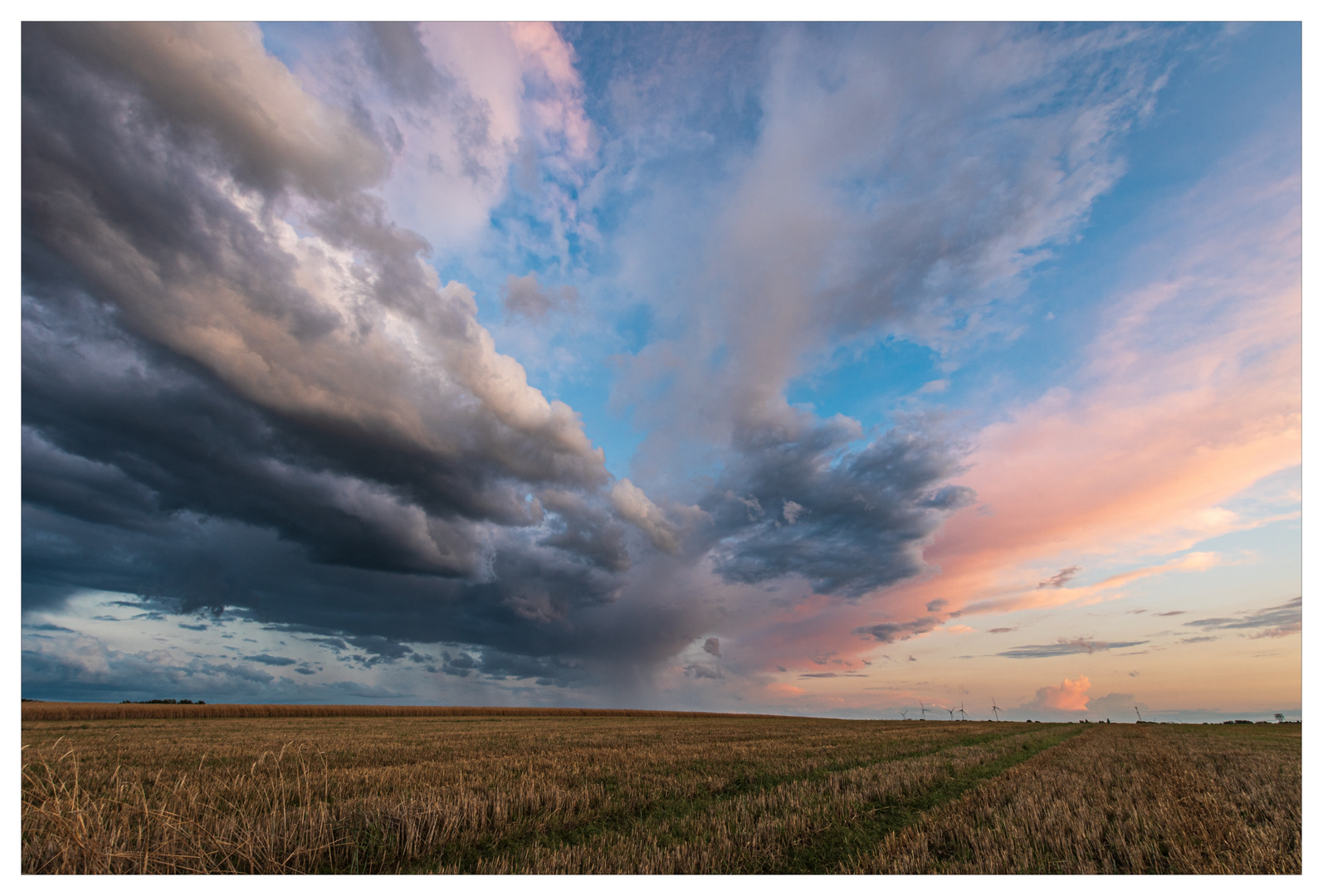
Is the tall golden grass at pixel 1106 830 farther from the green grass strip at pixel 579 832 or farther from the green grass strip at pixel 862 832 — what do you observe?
the green grass strip at pixel 579 832

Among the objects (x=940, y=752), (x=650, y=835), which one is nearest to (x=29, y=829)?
(x=650, y=835)

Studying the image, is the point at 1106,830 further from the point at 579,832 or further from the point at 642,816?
the point at 579,832

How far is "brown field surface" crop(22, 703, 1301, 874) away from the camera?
276 inches

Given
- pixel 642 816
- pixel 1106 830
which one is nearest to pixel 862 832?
pixel 642 816

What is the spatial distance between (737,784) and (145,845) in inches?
467

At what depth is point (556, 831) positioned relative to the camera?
29.0 ft

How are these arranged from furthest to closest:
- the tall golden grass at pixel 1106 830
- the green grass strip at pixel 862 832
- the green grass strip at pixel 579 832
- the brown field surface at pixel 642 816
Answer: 1. the green grass strip at pixel 862 832
2. the tall golden grass at pixel 1106 830
3. the green grass strip at pixel 579 832
4. the brown field surface at pixel 642 816

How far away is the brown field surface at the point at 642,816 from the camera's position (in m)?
7.02

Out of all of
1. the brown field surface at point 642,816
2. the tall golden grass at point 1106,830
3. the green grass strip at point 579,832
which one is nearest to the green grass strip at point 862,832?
the brown field surface at point 642,816

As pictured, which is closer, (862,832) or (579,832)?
(579,832)

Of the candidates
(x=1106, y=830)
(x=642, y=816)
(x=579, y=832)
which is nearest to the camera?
(x=579, y=832)

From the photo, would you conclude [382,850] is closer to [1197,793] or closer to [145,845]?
[145,845]

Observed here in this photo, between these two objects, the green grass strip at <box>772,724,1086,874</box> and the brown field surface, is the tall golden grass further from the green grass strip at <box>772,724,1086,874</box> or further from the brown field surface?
the green grass strip at <box>772,724,1086,874</box>

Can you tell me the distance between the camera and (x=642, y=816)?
10.1 metres
